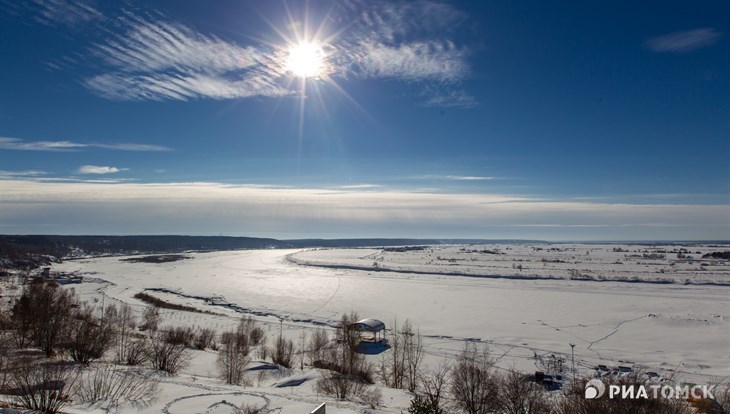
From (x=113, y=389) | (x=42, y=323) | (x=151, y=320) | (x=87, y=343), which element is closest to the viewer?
(x=113, y=389)

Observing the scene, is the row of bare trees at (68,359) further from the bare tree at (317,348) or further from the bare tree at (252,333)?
the bare tree at (317,348)

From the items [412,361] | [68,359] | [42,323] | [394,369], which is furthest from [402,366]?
[42,323]

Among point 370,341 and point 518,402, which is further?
point 370,341

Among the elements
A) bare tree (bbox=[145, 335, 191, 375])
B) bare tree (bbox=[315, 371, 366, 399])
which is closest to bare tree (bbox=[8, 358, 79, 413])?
bare tree (bbox=[145, 335, 191, 375])

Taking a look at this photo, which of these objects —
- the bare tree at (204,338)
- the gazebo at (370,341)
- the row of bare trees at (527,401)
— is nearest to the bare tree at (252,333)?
the bare tree at (204,338)

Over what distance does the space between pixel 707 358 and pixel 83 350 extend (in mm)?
31556

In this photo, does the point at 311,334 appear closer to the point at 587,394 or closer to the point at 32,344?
the point at 32,344

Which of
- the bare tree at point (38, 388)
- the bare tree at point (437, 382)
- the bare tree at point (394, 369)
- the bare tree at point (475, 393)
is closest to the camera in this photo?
the bare tree at point (38, 388)

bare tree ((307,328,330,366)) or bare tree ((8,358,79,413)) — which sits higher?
bare tree ((8,358,79,413))

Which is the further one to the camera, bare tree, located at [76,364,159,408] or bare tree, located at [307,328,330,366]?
bare tree, located at [307,328,330,366]

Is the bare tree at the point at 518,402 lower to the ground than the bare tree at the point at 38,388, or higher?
lower

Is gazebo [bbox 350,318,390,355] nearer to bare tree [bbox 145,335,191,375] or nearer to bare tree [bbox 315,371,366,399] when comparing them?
bare tree [bbox 315,371,366,399]

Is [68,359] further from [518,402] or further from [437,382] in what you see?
[518,402]

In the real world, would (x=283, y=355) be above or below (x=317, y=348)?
below
